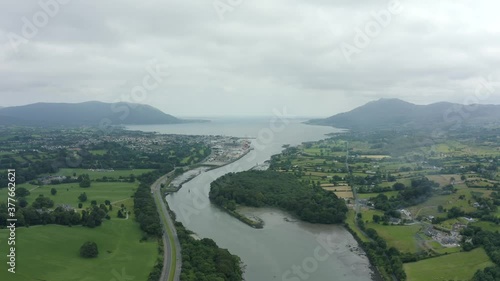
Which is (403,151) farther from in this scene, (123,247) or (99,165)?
(123,247)

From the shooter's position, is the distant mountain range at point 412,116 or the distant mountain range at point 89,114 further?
the distant mountain range at point 89,114

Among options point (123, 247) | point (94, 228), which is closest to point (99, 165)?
point (94, 228)

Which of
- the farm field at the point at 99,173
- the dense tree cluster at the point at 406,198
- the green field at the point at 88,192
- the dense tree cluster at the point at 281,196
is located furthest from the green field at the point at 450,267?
the farm field at the point at 99,173

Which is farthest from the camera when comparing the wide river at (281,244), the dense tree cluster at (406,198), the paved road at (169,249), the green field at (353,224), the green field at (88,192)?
the green field at (88,192)

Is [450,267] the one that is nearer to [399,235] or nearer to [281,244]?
[399,235]

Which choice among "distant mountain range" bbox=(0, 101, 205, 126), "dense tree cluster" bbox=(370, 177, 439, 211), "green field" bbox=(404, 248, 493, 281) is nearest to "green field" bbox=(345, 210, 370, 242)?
"dense tree cluster" bbox=(370, 177, 439, 211)

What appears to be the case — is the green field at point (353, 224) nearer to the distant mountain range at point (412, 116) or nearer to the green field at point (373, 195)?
the green field at point (373, 195)

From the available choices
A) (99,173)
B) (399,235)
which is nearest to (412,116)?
(99,173)
